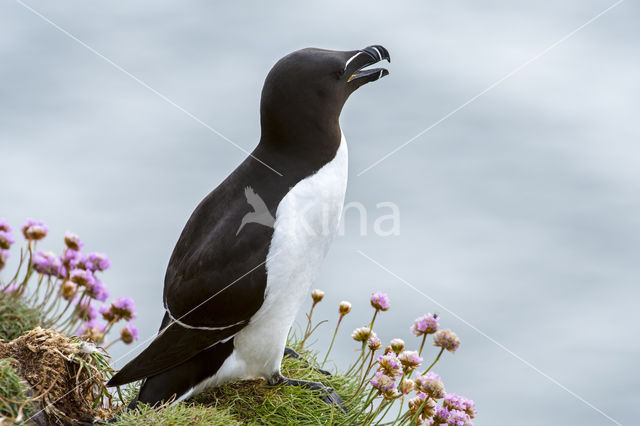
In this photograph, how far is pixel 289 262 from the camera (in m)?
5.00

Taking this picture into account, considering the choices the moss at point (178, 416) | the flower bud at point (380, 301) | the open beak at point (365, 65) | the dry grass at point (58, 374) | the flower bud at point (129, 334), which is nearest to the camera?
the moss at point (178, 416)

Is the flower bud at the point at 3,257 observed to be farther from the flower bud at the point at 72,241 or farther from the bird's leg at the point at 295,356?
the bird's leg at the point at 295,356

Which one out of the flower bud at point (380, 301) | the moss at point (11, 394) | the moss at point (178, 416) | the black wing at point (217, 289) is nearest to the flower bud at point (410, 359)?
the flower bud at point (380, 301)

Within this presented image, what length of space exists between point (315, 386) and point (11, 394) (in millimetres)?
1913

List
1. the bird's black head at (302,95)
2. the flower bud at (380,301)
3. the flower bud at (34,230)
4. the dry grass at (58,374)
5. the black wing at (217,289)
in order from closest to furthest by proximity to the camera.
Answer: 1. the dry grass at (58,374)
2. the black wing at (217,289)
3. the bird's black head at (302,95)
4. the flower bud at (380,301)
5. the flower bud at (34,230)

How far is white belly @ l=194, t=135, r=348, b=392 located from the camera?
4.99 m

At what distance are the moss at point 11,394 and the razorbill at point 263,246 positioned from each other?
0.62 metres

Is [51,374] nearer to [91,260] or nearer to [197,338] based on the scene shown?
[197,338]

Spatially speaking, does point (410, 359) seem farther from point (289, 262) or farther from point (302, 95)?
point (302, 95)

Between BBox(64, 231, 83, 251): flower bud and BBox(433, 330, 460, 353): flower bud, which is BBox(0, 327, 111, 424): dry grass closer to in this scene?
BBox(64, 231, 83, 251): flower bud

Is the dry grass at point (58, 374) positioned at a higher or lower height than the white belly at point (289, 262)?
lower

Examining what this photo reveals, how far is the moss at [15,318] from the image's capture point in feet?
21.5

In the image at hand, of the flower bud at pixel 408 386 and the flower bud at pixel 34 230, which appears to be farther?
the flower bud at pixel 34 230

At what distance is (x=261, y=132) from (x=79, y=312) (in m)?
2.44
